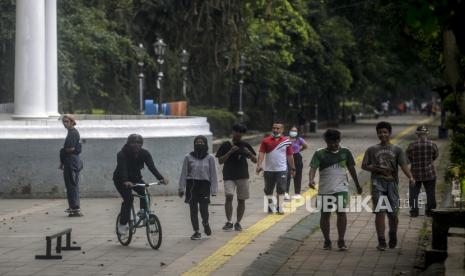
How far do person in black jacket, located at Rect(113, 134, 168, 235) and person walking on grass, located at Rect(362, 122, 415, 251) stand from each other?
2742 millimetres

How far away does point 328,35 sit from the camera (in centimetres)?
5178

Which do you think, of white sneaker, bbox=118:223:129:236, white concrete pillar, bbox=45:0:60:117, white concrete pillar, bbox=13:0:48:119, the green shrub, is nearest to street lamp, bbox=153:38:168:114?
the green shrub

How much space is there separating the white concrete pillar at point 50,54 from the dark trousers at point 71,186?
20.0 feet

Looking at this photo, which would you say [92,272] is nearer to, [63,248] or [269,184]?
[63,248]

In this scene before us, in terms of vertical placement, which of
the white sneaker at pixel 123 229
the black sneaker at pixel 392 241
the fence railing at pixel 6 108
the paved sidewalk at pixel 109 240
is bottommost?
the paved sidewalk at pixel 109 240

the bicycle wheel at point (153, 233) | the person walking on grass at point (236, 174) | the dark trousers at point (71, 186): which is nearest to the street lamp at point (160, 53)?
the dark trousers at point (71, 186)

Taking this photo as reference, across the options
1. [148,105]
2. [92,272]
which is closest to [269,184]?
[92,272]

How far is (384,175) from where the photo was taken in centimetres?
1226

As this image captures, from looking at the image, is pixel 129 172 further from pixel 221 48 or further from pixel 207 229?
pixel 221 48

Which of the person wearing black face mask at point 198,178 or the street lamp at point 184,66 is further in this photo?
the street lamp at point 184,66

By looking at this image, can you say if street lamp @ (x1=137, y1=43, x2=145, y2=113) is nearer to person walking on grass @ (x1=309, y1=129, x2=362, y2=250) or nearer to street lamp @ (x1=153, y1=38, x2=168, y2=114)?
street lamp @ (x1=153, y1=38, x2=168, y2=114)

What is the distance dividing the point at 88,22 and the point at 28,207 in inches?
628

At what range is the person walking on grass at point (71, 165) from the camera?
16.4 metres

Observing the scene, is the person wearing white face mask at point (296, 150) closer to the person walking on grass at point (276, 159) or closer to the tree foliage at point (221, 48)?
the person walking on grass at point (276, 159)
